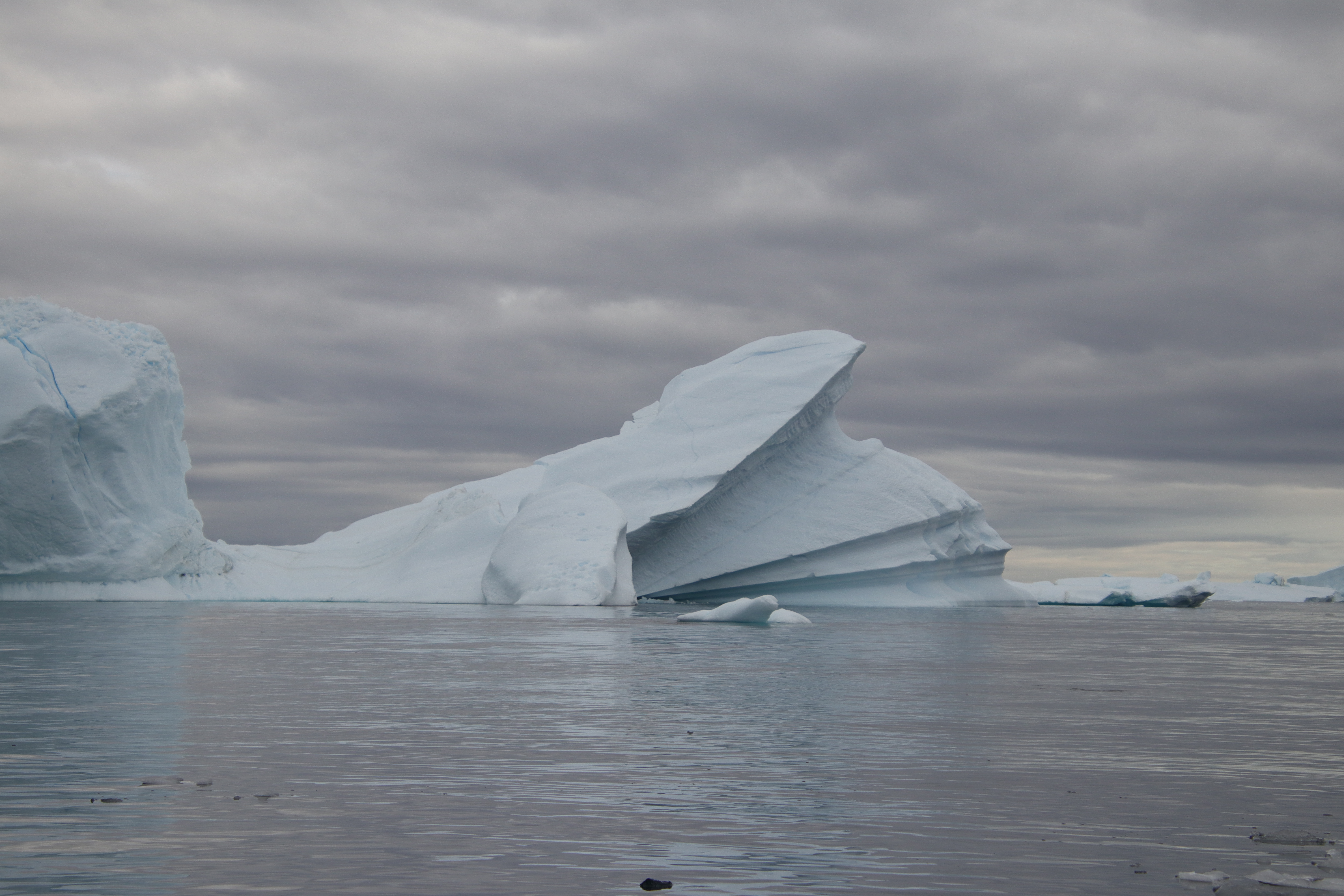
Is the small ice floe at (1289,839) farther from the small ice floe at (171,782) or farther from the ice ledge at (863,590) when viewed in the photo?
the ice ledge at (863,590)

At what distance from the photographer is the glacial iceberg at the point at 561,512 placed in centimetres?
Answer: 2569

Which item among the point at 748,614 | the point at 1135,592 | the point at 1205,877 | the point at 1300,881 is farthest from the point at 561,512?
the point at 1135,592

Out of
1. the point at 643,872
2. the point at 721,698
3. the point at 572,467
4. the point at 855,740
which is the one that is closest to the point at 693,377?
the point at 572,467

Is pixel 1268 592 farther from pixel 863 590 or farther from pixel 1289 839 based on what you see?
pixel 1289 839

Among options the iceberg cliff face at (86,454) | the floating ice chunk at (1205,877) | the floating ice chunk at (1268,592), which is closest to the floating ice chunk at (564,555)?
the iceberg cliff face at (86,454)

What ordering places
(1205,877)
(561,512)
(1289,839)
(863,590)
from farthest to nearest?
1. (863,590)
2. (561,512)
3. (1289,839)
4. (1205,877)

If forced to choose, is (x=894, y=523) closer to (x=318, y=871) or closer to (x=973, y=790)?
(x=973, y=790)

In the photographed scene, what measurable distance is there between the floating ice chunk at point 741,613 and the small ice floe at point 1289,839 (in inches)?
674

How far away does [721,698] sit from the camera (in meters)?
9.80

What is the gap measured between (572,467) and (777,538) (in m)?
5.99

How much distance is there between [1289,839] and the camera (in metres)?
4.91

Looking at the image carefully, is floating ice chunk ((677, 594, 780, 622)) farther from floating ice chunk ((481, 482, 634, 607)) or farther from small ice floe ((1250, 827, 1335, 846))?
small ice floe ((1250, 827, 1335, 846))

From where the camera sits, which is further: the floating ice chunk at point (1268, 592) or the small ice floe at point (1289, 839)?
the floating ice chunk at point (1268, 592)

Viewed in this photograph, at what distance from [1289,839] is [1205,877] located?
911 millimetres
